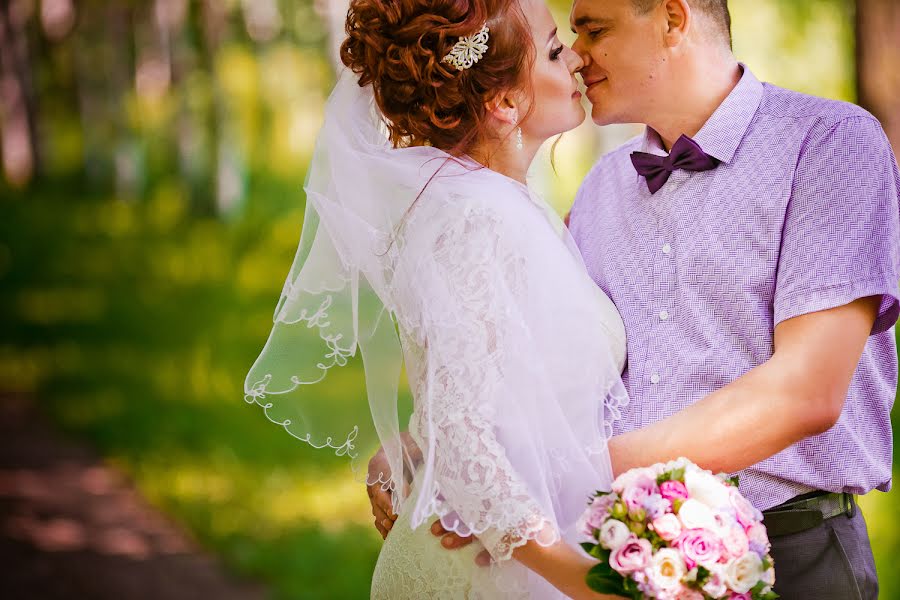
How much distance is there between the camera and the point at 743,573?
2.29 meters

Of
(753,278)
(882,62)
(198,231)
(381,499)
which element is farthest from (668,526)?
(198,231)

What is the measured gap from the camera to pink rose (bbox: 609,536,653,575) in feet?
7.50

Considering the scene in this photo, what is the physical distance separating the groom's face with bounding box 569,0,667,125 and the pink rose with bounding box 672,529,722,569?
140cm

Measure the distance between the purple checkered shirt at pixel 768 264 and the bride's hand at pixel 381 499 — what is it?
0.80 m

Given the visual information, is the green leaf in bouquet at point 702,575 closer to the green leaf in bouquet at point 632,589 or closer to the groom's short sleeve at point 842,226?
the green leaf in bouquet at point 632,589

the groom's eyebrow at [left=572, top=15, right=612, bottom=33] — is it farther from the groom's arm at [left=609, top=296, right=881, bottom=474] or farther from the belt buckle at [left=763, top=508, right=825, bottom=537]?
the belt buckle at [left=763, top=508, right=825, bottom=537]

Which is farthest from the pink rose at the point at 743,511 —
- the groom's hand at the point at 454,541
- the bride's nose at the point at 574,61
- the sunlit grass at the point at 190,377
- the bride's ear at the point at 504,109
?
the sunlit grass at the point at 190,377

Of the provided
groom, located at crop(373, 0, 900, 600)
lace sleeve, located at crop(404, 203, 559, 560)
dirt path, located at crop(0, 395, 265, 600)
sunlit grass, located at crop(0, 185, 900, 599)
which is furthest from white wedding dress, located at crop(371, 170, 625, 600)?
dirt path, located at crop(0, 395, 265, 600)

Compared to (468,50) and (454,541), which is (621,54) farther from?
(454,541)

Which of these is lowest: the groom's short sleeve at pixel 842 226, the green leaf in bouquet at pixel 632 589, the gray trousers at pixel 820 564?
the gray trousers at pixel 820 564

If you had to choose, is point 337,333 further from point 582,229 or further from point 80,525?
point 80,525

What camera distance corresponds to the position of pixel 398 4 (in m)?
2.85

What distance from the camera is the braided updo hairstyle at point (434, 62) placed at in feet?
9.36

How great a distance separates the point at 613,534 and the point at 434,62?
1.36m
